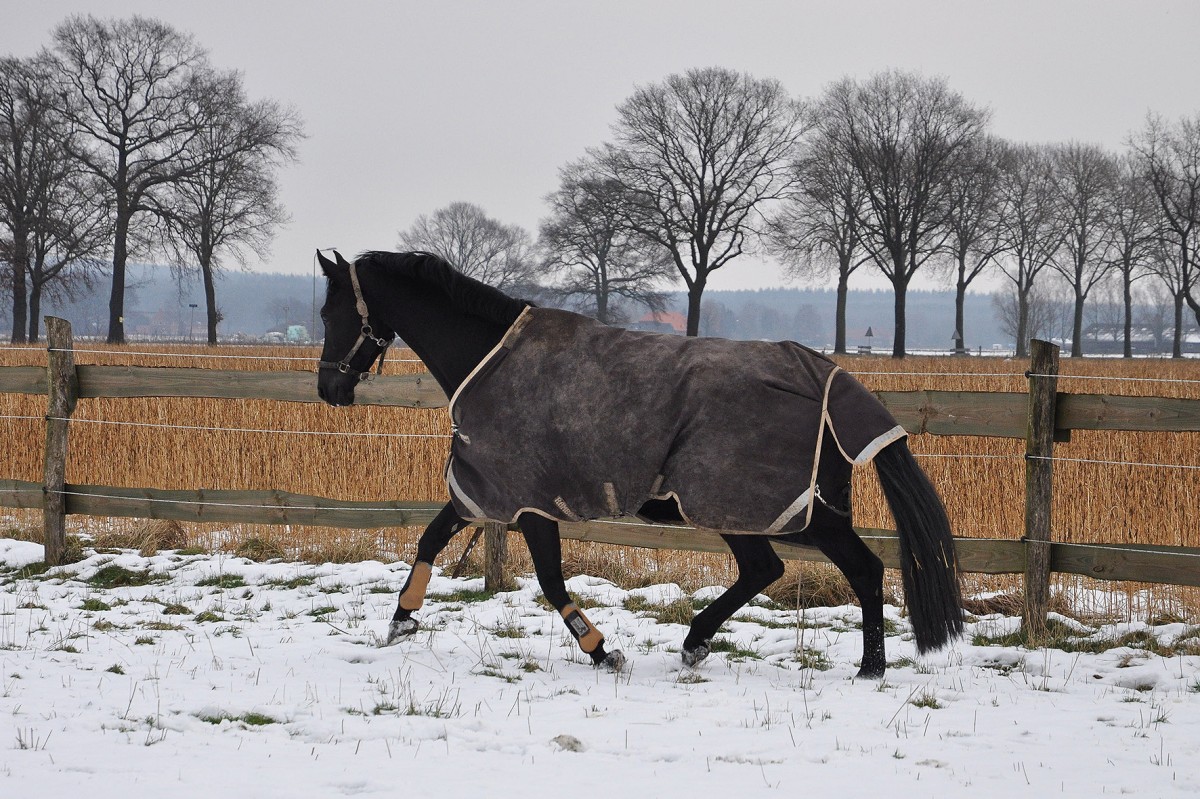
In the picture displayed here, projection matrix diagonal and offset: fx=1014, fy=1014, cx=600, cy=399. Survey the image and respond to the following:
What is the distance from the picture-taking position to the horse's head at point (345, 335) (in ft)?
16.2

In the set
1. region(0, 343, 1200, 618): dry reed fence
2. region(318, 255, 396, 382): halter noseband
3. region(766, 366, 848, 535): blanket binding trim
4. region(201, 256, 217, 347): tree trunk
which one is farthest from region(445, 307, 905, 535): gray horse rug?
region(201, 256, 217, 347): tree trunk

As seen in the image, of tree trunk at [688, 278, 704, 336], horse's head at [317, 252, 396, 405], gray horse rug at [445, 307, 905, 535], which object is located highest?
tree trunk at [688, 278, 704, 336]

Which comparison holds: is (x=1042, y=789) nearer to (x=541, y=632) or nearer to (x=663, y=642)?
(x=663, y=642)

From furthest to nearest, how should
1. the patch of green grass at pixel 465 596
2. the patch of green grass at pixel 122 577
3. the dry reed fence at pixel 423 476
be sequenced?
the dry reed fence at pixel 423 476 → the patch of green grass at pixel 122 577 → the patch of green grass at pixel 465 596

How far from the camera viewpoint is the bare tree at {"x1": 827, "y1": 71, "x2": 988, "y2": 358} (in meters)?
42.6

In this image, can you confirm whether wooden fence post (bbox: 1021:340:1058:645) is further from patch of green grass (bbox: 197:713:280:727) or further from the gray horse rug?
patch of green grass (bbox: 197:713:280:727)

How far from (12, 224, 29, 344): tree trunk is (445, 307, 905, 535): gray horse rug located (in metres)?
37.1

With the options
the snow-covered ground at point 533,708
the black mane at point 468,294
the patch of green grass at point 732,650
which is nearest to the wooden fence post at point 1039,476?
the snow-covered ground at point 533,708

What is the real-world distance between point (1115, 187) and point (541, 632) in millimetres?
53567

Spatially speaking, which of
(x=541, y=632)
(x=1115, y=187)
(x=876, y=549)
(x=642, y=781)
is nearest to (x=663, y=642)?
(x=541, y=632)

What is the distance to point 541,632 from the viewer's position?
534cm

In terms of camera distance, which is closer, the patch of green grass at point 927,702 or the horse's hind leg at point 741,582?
the patch of green grass at point 927,702

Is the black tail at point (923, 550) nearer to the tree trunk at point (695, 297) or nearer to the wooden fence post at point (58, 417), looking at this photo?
the wooden fence post at point (58, 417)

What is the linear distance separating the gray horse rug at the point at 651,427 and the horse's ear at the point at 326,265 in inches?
36.0
